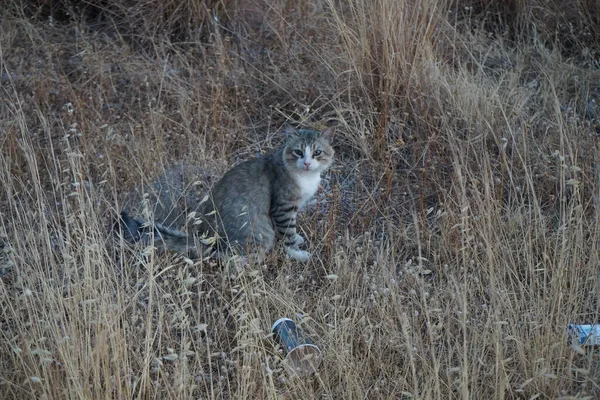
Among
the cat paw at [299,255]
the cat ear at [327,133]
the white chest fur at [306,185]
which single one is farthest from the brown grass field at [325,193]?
the cat ear at [327,133]

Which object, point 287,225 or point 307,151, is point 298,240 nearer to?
point 287,225

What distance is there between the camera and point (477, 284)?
390 centimetres

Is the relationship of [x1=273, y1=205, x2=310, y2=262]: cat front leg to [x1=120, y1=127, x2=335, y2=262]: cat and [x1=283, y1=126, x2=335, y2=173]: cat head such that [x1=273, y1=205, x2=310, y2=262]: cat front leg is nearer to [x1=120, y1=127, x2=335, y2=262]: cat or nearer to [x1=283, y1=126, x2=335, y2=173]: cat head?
[x1=120, y1=127, x2=335, y2=262]: cat

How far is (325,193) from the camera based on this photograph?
5109 millimetres

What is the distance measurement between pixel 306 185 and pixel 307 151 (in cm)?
22

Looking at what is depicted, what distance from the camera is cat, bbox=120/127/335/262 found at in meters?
4.45

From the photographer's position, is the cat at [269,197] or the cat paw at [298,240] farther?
the cat paw at [298,240]

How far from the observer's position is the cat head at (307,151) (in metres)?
4.54

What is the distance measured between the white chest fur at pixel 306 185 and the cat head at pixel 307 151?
0.03 meters

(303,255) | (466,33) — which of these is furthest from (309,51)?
(303,255)

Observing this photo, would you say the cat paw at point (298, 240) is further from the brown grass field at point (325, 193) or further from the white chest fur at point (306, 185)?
the white chest fur at point (306, 185)

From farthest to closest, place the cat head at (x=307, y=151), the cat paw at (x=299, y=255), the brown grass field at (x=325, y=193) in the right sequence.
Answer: the cat head at (x=307, y=151)
the cat paw at (x=299, y=255)
the brown grass field at (x=325, y=193)

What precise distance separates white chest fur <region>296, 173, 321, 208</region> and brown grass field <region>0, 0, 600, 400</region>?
0.47 feet

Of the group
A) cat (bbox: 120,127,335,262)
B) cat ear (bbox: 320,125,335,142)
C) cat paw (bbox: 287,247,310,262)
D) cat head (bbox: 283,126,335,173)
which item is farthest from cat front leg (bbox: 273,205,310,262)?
cat ear (bbox: 320,125,335,142)
